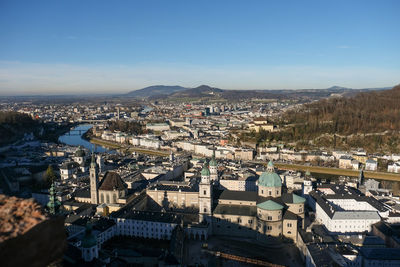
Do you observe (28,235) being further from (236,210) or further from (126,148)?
(126,148)

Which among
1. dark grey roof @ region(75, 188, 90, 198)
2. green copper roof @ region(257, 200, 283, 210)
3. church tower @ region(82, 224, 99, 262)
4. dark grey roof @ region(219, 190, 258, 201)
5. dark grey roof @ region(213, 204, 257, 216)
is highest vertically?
church tower @ region(82, 224, 99, 262)

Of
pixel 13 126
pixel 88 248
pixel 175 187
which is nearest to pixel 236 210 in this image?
pixel 175 187

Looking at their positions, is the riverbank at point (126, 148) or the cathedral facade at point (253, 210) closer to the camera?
the cathedral facade at point (253, 210)

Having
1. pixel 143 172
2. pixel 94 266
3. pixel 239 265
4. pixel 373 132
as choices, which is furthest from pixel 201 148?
pixel 94 266

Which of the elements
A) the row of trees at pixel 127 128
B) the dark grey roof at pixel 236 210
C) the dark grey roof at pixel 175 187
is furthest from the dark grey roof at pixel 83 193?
the row of trees at pixel 127 128

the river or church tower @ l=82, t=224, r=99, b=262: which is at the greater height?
church tower @ l=82, t=224, r=99, b=262

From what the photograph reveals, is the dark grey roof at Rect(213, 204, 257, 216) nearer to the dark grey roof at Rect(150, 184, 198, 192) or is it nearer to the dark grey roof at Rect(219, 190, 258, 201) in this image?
the dark grey roof at Rect(219, 190, 258, 201)

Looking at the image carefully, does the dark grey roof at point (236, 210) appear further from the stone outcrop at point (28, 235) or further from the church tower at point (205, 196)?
the stone outcrop at point (28, 235)

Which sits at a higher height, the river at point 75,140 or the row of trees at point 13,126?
the row of trees at point 13,126

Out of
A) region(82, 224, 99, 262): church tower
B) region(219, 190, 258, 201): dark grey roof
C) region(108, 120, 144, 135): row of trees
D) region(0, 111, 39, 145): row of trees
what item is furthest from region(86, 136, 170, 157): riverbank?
region(82, 224, 99, 262): church tower
